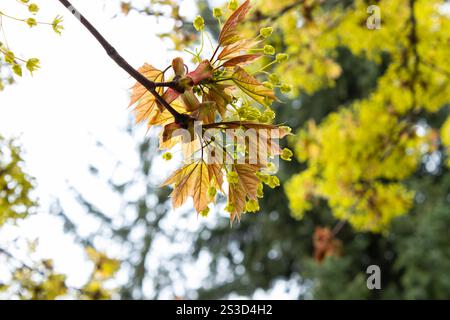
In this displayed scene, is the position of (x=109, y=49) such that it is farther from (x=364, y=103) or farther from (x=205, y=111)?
(x=364, y=103)

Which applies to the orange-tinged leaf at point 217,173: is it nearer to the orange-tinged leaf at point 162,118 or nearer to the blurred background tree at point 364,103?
the orange-tinged leaf at point 162,118

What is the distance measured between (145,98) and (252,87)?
16cm

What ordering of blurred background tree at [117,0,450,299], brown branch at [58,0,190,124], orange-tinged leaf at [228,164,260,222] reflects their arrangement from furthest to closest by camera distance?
blurred background tree at [117,0,450,299] < orange-tinged leaf at [228,164,260,222] < brown branch at [58,0,190,124]

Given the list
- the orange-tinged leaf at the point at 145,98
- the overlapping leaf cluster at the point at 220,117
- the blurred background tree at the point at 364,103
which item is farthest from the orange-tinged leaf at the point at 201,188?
the blurred background tree at the point at 364,103

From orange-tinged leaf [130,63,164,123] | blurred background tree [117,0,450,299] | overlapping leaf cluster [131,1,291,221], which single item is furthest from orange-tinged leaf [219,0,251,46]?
blurred background tree [117,0,450,299]

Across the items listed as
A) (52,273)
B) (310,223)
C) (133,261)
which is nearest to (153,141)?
(133,261)

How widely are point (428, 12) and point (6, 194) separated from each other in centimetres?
210

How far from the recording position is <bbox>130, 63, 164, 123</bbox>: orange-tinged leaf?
0.79m

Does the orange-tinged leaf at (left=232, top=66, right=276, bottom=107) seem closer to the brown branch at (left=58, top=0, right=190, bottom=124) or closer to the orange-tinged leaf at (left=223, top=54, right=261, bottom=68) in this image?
the orange-tinged leaf at (left=223, top=54, right=261, bottom=68)

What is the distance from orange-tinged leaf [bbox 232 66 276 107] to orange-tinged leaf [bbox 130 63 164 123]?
0.38 ft

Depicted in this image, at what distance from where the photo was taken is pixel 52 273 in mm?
1381

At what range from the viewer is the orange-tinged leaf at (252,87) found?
0.76 meters

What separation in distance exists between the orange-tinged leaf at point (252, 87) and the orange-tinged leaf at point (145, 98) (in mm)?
116
